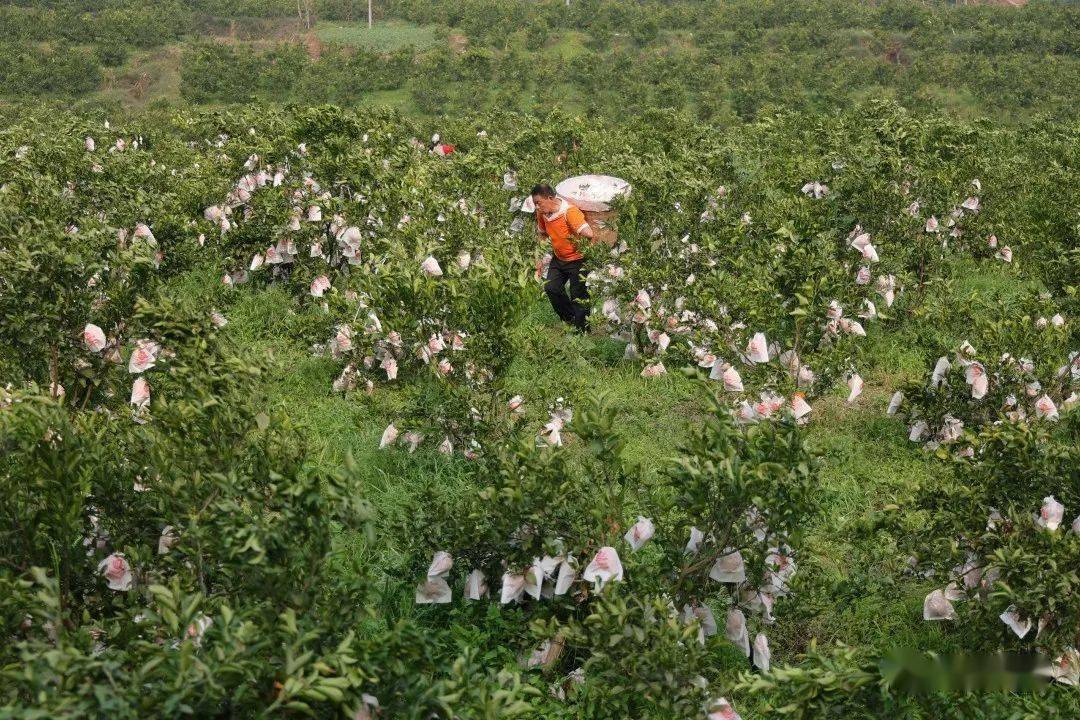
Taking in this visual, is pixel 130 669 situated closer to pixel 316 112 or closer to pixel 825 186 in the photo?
pixel 316 112

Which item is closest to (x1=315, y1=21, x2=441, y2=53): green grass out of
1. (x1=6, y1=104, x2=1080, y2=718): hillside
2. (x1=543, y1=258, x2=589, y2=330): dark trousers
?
(x1=6, y1=104, x2=1080, y2=718): hillside

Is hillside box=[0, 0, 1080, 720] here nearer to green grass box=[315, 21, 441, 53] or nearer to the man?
the man

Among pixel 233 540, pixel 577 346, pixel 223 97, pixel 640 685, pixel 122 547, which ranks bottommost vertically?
pixel 223 97

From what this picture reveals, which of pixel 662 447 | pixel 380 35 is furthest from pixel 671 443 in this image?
pixel 380 35

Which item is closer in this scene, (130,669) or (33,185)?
(130,669)

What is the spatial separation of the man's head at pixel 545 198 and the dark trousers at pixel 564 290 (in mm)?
435

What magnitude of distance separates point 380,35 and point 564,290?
24672 millimetres

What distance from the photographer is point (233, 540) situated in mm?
2775

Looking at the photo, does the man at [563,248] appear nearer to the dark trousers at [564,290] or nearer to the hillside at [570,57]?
the dark trousers at [564,290]

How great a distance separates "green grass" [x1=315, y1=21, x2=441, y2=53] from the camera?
28.9 m

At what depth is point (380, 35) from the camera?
30.4 m

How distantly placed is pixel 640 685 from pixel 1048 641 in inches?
60.4

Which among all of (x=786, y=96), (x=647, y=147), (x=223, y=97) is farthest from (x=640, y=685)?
(x=223, y=97)

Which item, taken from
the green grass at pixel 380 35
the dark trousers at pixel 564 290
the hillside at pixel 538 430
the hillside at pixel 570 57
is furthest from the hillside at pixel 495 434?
the green grass at pixel 380 35
